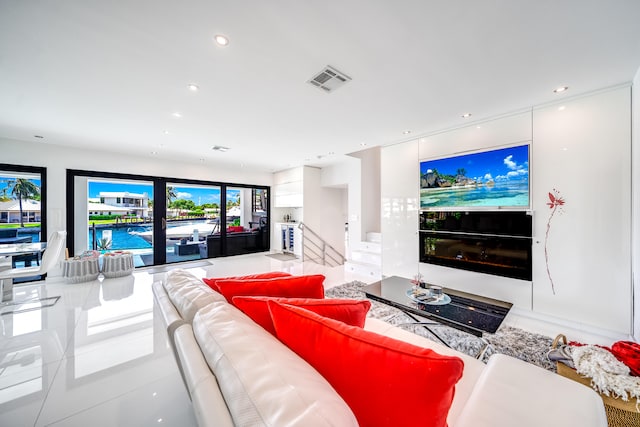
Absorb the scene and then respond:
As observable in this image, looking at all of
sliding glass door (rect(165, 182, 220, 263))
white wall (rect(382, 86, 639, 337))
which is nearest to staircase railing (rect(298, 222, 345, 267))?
sliding glass door (rect(165, 182, 220, 263))

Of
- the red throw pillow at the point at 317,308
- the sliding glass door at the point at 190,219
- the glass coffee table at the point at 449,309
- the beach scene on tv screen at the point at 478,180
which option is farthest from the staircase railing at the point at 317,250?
the red throw pillow at the point at 317,308

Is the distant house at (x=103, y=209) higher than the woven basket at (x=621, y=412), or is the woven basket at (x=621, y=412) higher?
the distant house at (x=103, y=209)

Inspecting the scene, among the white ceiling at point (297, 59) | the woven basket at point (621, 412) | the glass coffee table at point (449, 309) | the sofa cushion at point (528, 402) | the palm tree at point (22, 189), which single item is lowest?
the woven basket at point (621, 412)

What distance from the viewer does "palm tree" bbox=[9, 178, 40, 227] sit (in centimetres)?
430

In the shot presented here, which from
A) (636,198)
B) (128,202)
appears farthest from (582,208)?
(128,202)

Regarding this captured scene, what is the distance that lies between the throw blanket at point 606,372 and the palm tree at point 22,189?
296 inches

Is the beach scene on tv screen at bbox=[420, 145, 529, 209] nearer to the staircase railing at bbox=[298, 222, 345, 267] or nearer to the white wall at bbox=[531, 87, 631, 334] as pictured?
the white wall at bbox=[531, 87, 631, 334]

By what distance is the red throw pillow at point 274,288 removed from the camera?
1.37 metres

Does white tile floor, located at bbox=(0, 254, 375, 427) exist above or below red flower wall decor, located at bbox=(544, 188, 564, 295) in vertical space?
below

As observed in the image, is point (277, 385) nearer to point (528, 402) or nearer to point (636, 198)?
point (528, 402)

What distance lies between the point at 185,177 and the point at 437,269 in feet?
19.9

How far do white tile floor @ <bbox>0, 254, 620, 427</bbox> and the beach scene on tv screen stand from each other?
1.56 metres

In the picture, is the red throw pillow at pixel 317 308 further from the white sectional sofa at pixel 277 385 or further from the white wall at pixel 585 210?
the white wall at pixel 585 210

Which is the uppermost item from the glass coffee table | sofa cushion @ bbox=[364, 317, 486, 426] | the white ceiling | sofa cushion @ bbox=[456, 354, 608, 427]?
the white ceiling
